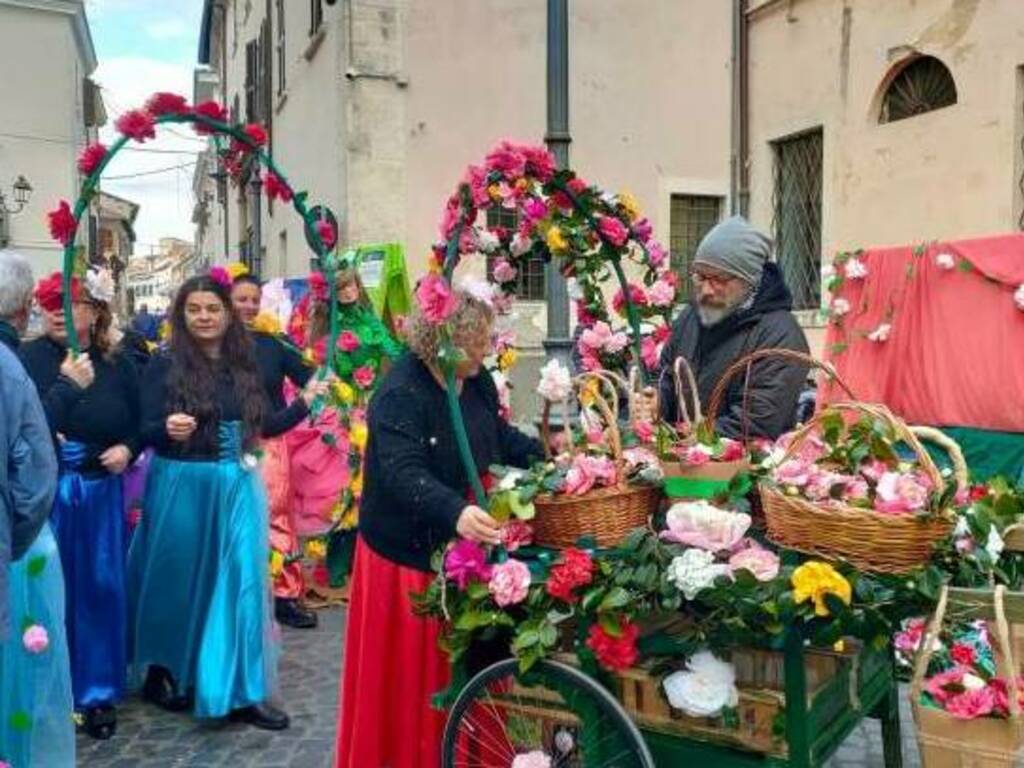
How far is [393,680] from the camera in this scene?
3.27 meters

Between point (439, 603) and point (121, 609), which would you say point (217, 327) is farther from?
point (439, 603)

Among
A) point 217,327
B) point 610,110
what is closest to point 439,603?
point 217,327

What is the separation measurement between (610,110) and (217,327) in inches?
380

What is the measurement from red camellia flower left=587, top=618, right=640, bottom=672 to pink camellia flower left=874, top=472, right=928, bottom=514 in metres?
0.64

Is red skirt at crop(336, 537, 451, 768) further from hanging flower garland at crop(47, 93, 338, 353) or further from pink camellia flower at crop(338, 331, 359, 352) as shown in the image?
pink camellia flower at crop(338, 331, 359, 352)

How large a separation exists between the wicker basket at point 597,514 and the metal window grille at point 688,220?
441 inches

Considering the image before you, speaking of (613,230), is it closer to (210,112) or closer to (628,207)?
(628,207)

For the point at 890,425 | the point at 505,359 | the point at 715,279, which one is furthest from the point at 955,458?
the point at 505,359

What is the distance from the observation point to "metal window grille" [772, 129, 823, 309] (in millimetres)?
12164

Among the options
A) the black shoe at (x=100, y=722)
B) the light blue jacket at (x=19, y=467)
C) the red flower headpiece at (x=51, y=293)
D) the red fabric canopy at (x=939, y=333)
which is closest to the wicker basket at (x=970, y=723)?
the light blue jacket at (x=19, y=467)

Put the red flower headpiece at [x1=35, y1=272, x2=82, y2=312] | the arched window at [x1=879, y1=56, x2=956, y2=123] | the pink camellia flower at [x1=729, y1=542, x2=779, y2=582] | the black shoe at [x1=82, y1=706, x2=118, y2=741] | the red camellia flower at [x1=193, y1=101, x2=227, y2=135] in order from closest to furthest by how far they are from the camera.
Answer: the pink camellia flower at [x1=729, y1=542, x2=779, y2=582], the red flower headpiece at [x1=35, y1=272, x2=82, y2=312], the black shoe at [x1=82, y1=706, x2=118, y2=741], the red camellia flower at [x1=193, y1=101, x2=227, y2=135], the arched window at [x1=879, y1=56, x2=956, y2=123]

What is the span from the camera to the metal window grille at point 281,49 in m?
16.2

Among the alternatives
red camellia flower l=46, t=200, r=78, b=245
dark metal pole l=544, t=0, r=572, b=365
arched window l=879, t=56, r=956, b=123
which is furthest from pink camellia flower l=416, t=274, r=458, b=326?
arched window l=879, t=56, r=956, b=123

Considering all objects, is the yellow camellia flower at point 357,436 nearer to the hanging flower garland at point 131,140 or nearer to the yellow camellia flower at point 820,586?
the hanging flower garland at point 131,140
